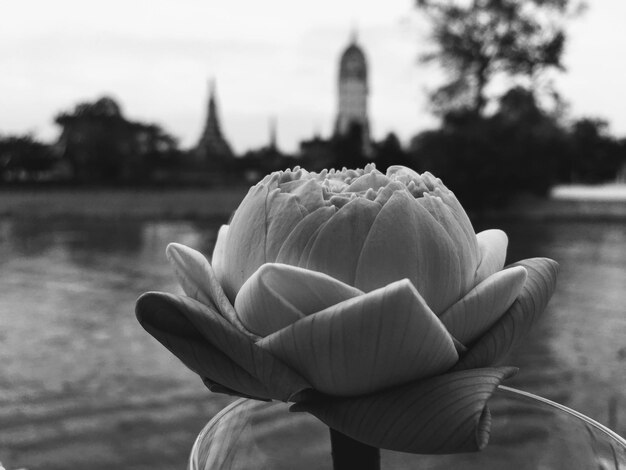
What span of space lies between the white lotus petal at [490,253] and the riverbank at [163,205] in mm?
3749

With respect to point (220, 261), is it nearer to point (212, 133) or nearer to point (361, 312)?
point (361, 312)

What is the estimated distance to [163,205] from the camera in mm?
5016

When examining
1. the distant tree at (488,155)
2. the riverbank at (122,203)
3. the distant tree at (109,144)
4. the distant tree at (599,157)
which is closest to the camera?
the riverbank at (122,203)

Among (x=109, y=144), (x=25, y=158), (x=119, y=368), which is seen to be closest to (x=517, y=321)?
(x=119, y=368)

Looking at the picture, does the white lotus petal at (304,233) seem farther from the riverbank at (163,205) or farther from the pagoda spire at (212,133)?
the pagoda spire at (212,133)

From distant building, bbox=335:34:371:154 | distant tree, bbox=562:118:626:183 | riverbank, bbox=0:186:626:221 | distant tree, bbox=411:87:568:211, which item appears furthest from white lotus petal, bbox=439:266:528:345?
distant building, bbox=335:34:371:154

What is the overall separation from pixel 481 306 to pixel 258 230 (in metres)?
0.07

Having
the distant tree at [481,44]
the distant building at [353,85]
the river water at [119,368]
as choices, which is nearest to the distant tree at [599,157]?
the distant tree at [481,44]

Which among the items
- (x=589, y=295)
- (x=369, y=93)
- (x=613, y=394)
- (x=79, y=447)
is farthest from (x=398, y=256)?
(x=369, y=93)

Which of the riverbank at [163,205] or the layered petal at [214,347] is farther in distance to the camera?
the riverbank at [163,205]

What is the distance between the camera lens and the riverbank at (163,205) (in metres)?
4.07

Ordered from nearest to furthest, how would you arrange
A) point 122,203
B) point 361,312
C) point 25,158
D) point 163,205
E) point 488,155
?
point 361,312
point 488,155
point 163,205
point 122,203
point 25,158

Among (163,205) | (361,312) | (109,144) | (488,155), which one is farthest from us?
(109,144)

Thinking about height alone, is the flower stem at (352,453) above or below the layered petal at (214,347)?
below
